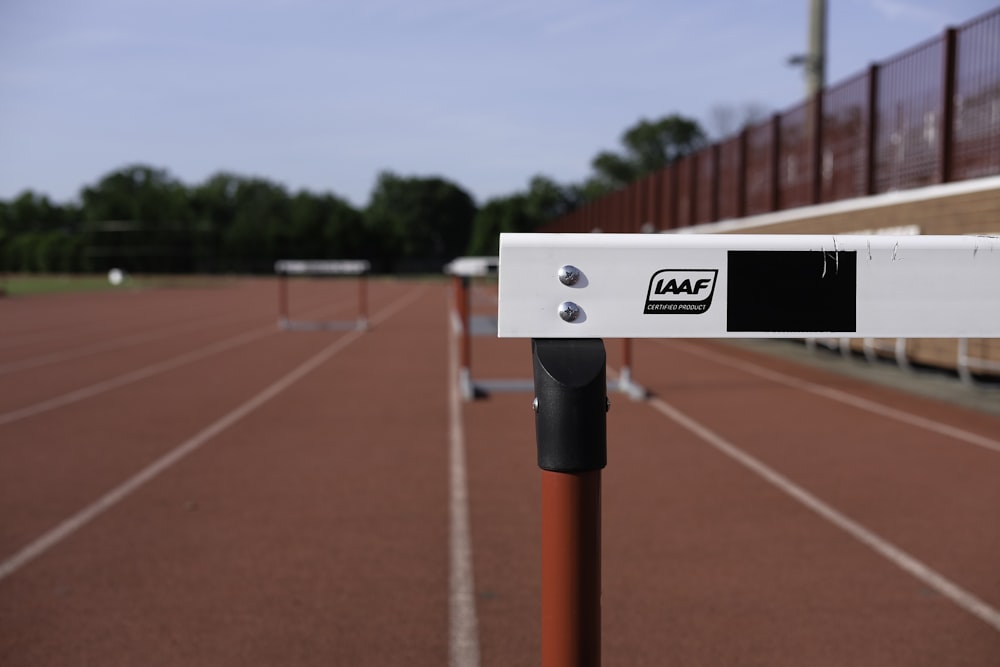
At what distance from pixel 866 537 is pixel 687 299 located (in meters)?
3.90

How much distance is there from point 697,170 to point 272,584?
67.4ft

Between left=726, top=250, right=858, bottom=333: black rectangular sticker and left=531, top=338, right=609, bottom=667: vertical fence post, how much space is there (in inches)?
8.5

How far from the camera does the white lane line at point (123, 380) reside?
8.64 meters

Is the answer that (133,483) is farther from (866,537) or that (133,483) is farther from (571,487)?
(571,487)

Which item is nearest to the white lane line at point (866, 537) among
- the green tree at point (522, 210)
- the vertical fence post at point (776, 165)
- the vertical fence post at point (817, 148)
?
the vertical fence post at point (817, 148)

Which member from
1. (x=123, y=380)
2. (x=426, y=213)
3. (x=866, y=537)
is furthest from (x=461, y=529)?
(x=426, y=213)

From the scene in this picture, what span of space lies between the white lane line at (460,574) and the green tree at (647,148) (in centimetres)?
8591

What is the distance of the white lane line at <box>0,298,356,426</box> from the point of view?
864cm

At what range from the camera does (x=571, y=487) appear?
4.09ft

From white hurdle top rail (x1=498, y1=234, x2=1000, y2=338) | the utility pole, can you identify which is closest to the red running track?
white hurdle top rail (x1=498, y1=234, x2=1000, y2=338)

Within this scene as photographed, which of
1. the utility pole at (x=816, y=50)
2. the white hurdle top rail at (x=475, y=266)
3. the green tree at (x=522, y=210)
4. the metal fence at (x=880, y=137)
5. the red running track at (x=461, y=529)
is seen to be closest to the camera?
the red running track at (x=461, y=529)

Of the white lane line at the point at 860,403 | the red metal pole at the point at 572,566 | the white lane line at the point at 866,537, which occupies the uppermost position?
the red metal pole at the point at 572,566

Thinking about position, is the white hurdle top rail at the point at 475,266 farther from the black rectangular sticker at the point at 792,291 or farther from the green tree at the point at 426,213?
the green tree at the point at 426,213

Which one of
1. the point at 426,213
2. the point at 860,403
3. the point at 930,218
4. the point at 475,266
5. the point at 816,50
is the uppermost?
the point at 426,213
